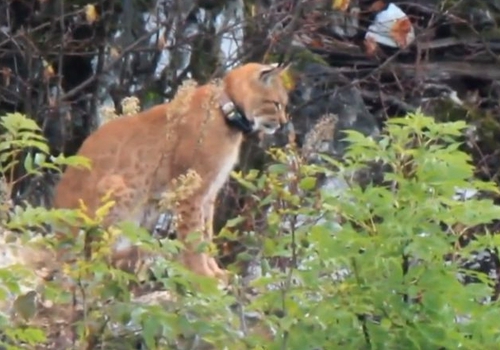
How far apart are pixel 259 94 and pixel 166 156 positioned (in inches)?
32.4

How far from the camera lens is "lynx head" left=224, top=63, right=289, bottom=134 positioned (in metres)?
7.46

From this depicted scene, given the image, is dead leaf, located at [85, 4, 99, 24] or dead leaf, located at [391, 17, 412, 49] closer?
dead leaf, located at [85, 4, 99, 24]

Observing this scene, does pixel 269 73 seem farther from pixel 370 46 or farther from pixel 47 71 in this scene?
pixel 370 46

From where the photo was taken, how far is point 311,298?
4.49m

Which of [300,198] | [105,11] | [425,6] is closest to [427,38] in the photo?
[425,6]

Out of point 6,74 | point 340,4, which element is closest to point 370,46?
point 340,4

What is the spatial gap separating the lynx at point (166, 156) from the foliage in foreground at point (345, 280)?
2.37 metres

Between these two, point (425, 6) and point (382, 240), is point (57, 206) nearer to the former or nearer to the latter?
point (382, 240)

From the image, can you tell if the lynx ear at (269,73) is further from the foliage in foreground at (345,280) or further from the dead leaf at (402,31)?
the foliage in foreground at (345,280)

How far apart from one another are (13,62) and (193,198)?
2.21 m

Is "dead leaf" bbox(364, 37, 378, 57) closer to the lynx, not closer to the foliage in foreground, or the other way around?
the lynx

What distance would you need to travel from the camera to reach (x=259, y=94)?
7547mm

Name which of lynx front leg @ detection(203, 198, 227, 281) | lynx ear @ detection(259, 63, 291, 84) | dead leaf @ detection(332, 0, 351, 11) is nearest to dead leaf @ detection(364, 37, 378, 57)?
dead leaf @ detection(332, 0, 351, 11)

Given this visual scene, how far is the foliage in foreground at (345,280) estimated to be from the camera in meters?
4.13
